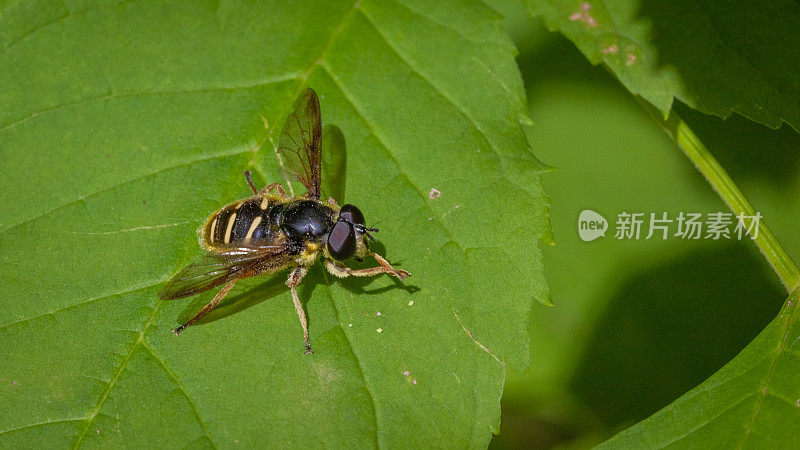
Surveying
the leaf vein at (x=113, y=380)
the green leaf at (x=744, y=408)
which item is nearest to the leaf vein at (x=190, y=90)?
the leaf vein at (x=113, y=380)

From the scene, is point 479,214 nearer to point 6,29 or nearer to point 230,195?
point 230,195

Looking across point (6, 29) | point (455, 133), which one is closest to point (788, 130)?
point (455, 133)

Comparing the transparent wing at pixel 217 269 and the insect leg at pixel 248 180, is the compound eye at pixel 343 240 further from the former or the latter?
the insect leg at pixel 248 180

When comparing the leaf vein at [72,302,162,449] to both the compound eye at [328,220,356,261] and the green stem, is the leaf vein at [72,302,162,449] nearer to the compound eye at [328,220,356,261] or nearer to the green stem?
the compound eye at [328,220,356,261]

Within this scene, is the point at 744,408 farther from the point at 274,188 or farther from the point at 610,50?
the point at 274,188

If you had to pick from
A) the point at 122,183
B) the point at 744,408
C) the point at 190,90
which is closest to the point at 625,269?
the point at 744,408

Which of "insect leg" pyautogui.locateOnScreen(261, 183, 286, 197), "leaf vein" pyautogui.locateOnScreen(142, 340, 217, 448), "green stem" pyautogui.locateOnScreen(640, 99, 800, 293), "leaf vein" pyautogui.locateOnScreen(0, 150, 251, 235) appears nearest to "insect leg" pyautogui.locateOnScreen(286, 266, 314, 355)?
"insect leg" pyautogui.locateOnScreen(261, 183, 286, 197)
